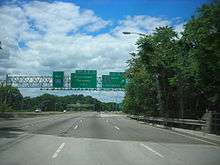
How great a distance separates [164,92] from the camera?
4600 cm

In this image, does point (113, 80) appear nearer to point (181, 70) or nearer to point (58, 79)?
point (58, 79)

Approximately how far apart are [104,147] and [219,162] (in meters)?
5.44

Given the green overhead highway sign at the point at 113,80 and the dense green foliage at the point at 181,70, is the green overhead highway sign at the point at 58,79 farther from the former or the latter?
the dense green foliage at the point at 181,70

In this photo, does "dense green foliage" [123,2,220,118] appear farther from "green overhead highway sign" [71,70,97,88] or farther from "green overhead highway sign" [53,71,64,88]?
"green overhead highway sign" [53,71,64,88]

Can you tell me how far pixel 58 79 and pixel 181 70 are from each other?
3785cm

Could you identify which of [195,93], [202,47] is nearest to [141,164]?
[202,47]

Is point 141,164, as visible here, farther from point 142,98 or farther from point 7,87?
point 7,87

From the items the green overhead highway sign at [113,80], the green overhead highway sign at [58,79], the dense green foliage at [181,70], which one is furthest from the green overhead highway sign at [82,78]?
the dense green foliage at [181,70]

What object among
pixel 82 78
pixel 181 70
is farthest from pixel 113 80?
pixel 181 70

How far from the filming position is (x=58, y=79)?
233 ft

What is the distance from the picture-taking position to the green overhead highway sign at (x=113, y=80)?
7106 cm

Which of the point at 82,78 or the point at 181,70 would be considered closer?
the point at 181,70

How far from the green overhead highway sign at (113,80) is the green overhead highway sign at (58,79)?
22.2 feet

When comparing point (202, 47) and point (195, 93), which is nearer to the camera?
point (202, 47)
